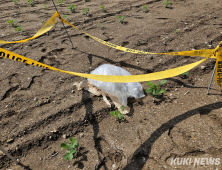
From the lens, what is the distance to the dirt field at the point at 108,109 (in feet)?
5.23

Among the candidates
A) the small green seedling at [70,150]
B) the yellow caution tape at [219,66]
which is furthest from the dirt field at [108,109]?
the yellow caution tape at [219,66]

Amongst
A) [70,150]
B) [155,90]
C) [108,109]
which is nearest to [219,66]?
[155,90]

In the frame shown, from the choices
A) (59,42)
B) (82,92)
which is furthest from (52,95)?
(59,42)

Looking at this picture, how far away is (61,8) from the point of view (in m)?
4.82

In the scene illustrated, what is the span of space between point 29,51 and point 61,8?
2.57 m

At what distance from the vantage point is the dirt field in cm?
159

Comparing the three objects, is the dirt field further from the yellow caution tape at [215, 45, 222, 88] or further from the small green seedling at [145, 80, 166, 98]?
the yellow caution tape at [215, 45, 222, 88]

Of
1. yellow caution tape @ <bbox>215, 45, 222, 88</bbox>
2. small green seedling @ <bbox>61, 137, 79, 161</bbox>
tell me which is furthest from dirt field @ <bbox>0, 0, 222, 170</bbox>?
yellow caution tape @ <bbox>215, 45, 222, 88</bbox>

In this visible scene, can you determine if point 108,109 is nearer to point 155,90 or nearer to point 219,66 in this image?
point 155,90

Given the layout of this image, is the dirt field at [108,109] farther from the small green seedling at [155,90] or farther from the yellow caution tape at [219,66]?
the yellow caution tape at [219,66]

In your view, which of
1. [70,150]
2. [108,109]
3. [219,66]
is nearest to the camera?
[70,150]

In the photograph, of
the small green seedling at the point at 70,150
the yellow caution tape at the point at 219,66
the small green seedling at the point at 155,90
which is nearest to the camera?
the small green seedling at the point at 70,150

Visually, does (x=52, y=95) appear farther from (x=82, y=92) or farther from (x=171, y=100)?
(x=171, y=100)

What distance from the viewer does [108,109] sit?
2016 millimetres
